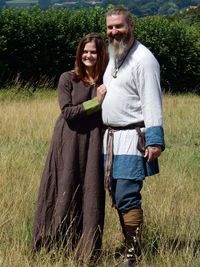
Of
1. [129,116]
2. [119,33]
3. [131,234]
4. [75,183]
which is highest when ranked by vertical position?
[119,33]

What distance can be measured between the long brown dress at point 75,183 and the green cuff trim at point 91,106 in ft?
0.21

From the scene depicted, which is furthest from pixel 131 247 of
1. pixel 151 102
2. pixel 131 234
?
pixel 151 102

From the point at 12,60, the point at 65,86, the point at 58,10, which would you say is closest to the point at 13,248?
the point at 65,86

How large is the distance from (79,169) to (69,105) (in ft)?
1.54

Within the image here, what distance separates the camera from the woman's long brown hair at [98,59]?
457cm

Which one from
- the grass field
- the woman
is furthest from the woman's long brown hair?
the grass field

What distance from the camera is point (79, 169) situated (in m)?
4.61

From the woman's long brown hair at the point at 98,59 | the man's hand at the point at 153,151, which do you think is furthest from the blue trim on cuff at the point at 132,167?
the woman's long brown hair at the point at 98,59

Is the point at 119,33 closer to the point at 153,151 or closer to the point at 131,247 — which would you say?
the point at 153,151

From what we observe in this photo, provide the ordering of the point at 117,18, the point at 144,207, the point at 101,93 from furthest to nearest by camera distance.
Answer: the point at 144,207
the point at 101,93
the point at 117,18

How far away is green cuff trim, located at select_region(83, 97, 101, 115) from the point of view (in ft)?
14.6

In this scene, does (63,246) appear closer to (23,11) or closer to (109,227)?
(109,227)

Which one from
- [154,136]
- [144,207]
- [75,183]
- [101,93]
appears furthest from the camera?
[144,207]

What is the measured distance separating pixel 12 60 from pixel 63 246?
56.2 feet
